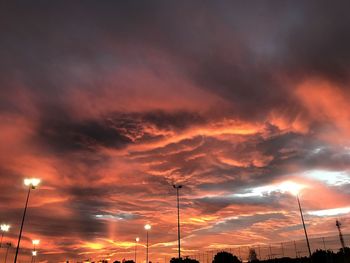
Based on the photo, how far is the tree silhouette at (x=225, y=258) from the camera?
3623 inches

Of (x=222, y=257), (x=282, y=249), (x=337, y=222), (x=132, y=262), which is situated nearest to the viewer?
(x=337, y=222)

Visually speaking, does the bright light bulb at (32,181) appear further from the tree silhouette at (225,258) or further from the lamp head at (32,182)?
the tree silhouette at (225,258)

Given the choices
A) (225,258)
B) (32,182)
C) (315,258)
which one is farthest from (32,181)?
(225,258)

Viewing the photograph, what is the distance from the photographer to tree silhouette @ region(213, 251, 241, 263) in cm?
9203

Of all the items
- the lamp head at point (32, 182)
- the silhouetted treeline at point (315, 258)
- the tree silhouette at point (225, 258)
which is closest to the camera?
the lamp head at point (32, 182)

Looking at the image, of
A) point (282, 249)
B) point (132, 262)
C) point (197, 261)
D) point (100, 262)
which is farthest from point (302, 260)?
point (100, 262)

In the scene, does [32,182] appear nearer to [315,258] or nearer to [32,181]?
[32,181]

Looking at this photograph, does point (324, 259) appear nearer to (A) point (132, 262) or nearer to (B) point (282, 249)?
(B) point (282, 249)

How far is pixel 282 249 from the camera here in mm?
81438

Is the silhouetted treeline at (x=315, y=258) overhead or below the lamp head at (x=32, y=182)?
below

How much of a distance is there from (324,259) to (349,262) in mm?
13772

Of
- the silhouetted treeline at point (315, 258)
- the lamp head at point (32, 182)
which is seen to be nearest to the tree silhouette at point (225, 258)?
the silhouetted treeline at point (315, 258)

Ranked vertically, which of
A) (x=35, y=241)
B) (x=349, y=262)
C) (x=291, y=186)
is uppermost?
(x=291, y=186)

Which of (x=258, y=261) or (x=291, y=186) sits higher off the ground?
(x=291, y=186)
